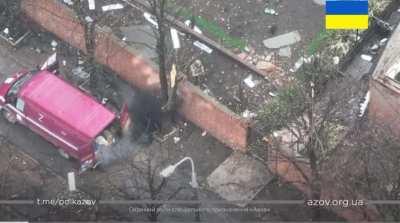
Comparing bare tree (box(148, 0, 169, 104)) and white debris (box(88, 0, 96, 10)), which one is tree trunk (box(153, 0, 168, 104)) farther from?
white debris (box(88, 0, 96, 10))

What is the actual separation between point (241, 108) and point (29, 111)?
232 inches

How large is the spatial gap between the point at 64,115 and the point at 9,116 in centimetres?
220

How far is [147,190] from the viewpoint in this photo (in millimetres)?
20672

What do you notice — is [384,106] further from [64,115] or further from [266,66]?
[64,115]

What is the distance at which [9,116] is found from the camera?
74.4 feet

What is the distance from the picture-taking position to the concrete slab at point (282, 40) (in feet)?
78.4

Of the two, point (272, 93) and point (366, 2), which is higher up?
point (366, 2)

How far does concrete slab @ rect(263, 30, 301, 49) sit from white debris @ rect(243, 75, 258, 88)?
1318 millimetres

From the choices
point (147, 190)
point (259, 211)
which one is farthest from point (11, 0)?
point (259, 211)

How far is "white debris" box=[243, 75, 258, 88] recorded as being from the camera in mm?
23062

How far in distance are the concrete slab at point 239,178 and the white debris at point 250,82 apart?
7.24 ft

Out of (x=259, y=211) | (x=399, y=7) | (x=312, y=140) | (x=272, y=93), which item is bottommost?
(x=259, y=211)

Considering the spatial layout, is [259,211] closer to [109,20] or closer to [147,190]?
[147,190]

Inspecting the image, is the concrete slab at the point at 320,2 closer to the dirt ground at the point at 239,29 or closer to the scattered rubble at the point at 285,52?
the dirt ground at the point at 239,29
